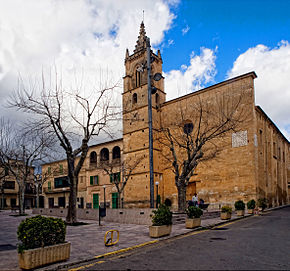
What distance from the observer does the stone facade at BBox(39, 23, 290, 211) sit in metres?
25.5

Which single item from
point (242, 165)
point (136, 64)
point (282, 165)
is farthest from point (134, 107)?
point (282, 165)

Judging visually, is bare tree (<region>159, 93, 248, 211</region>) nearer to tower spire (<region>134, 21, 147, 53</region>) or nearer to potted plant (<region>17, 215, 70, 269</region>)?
tower spire (<region>134, 21, 147, 53</region>)

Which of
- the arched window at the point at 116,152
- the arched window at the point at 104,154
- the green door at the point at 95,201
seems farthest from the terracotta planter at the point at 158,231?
the arched window at the point at 104,154

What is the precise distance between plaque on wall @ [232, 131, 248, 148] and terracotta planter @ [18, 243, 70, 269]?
21.9 metres

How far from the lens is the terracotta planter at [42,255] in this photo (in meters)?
5.93

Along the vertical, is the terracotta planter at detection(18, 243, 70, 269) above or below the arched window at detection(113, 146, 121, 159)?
below

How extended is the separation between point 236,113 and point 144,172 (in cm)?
1156

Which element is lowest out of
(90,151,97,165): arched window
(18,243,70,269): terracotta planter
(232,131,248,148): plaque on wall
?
(18,243,70,269): terracotta planter

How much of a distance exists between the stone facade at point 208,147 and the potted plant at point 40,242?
13.9m

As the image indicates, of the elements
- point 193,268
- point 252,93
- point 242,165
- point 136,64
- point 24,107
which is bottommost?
point 193,268

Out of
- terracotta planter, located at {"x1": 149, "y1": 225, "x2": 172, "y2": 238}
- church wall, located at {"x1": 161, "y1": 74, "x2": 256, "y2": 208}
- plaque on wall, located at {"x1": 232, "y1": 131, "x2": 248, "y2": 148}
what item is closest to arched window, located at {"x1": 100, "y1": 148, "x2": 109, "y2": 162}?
church wall, located at {"x1": 161, "y1": 74, "x2": 256, "y2": 208}

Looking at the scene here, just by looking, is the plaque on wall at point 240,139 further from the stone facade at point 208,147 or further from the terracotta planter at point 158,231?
the terracotta planter at point 158,231

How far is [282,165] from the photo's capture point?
3888cm

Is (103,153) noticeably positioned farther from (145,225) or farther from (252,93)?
(145,225)
